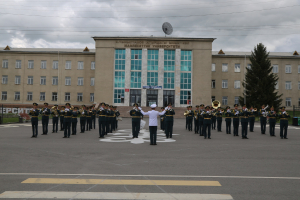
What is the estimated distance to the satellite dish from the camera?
5706cm

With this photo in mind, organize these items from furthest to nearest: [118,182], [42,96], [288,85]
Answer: [288,85], [42,96], [118,182]

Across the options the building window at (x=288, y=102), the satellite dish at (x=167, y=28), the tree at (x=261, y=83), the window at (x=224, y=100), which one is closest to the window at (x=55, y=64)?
the satellite dish at (x=167, y=28)

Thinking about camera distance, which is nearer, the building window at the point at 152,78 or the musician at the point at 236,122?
the musician at the point at 236,122

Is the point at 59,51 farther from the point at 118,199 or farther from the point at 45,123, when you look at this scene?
the point at 118,199

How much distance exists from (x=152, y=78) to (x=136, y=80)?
3377 mm

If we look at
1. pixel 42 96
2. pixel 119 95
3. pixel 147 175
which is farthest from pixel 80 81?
pixel 147 175

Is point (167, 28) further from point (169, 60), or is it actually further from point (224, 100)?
point (224, 100)

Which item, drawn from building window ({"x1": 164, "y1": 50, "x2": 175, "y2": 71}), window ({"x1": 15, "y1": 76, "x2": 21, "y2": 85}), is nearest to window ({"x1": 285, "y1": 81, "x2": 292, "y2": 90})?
building window ({"x1": 164, "y1": 50, "x2": 175, "y2": 71})

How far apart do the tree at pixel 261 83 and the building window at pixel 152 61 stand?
60.4 feet

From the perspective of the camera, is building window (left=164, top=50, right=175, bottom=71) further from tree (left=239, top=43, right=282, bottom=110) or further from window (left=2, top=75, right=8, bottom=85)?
window (left=2, top=75, right=8, bottom=85)

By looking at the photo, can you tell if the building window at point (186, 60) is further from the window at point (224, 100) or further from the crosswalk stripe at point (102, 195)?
the crosswalk stripe at point (102, 195)

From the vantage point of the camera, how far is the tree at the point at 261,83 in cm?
4903

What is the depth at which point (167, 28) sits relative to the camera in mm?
57125

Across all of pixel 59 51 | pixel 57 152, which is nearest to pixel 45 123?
pixel 57 152
